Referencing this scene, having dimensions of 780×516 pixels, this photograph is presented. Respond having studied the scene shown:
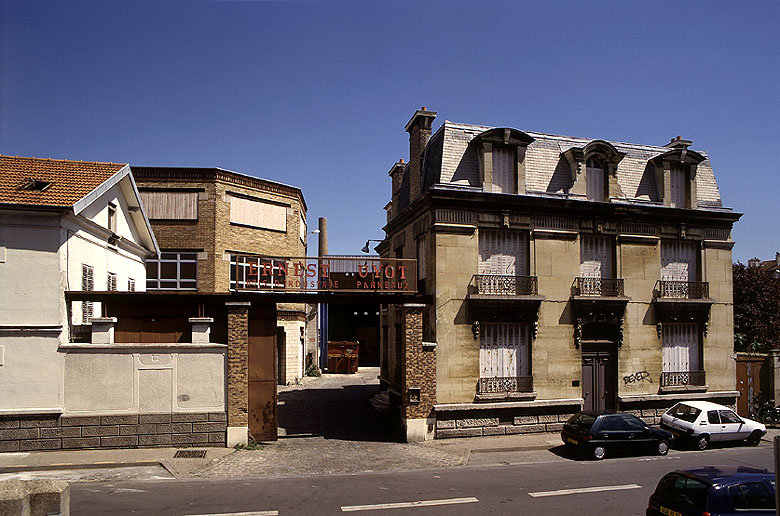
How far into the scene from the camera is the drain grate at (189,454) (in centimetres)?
1664

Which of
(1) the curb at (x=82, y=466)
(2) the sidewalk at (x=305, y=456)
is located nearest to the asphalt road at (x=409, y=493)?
(2) the sidewalk at (x=305, y=456)

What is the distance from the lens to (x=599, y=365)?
74.1ft

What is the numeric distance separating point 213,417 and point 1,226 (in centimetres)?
844

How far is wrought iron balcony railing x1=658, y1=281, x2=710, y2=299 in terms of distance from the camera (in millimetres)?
23348

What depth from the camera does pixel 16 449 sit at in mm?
16516

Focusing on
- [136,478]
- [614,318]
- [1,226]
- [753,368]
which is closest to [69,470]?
[136,478]

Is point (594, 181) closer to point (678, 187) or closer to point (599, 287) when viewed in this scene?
point (678, 187)

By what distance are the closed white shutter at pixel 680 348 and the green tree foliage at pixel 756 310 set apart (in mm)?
18261

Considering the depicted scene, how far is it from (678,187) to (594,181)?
422cm

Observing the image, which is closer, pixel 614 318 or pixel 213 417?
pixel 213 417

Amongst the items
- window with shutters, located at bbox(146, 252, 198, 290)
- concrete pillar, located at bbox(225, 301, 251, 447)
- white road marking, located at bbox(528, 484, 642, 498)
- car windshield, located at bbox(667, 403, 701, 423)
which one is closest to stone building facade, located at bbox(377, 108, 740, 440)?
car windshield, located at bbox(667, 403, 701, 423)

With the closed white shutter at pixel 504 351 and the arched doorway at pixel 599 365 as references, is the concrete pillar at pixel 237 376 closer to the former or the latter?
the closed white shutter at pixel 504 351

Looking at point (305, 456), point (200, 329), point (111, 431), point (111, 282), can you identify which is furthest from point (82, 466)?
point (111, 282)

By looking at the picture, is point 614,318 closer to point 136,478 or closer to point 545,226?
point 545,226
